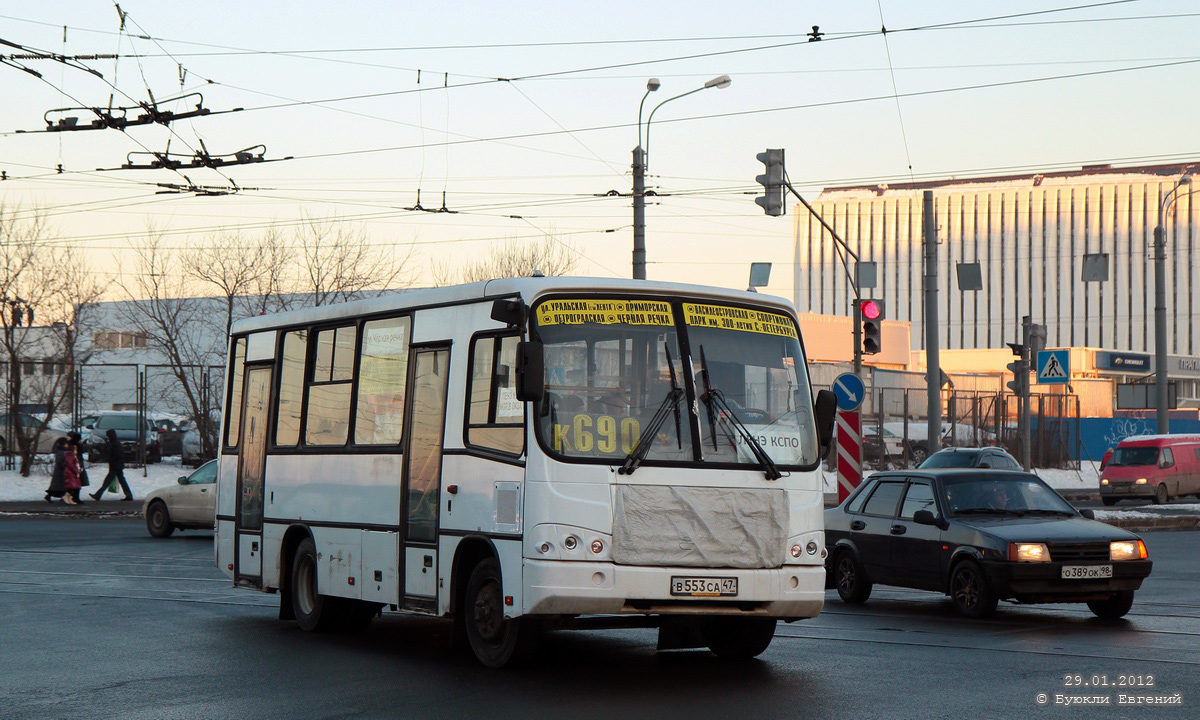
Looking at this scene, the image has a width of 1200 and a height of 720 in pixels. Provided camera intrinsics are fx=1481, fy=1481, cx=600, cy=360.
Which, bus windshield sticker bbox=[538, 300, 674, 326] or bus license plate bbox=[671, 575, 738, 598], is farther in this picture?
bus windshield sticker bbox=[538, 300, 674, 326]

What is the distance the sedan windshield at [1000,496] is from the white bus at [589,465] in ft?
14.1

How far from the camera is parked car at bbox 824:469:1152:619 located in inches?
534

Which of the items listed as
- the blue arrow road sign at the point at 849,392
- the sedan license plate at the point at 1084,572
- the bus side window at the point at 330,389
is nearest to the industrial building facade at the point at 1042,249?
the blue arrow road sign at the point at 849,392

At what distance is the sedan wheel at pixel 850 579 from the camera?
15906 mm

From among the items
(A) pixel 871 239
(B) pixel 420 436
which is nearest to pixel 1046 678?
(B) pixel 420 436

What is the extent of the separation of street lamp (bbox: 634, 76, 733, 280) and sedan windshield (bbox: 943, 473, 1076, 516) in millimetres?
12705

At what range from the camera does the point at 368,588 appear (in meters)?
11.9

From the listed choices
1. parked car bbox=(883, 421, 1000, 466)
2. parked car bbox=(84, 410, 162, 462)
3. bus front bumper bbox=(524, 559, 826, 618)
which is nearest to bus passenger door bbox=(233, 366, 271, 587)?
bus front bumper bbox=(524, 559, 826, 618)

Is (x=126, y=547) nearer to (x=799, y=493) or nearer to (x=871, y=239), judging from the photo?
(x=799, y=493)

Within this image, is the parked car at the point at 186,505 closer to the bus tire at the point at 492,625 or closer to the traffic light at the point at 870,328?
the traffic light at the point at 870,328

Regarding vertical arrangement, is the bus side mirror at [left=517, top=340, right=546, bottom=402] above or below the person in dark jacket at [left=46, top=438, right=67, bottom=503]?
above

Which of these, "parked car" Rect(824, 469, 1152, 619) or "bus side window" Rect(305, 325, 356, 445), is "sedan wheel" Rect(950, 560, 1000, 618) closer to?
"parked car" Rect(824, 469, 1152, 619)

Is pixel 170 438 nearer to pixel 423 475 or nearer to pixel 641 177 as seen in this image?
pixel 641 177

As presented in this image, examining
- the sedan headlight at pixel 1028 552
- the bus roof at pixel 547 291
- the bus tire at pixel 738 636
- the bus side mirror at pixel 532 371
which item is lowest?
the bus tire at pixel 738 636
